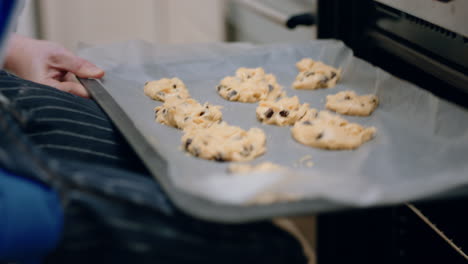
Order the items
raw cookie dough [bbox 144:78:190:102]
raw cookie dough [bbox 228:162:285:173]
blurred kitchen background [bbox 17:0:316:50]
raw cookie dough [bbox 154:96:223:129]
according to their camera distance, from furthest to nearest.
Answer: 1. blurred kitchen background [bbox 17:0:316:50]
2. raw cookie dough [bbox 144:78:190:102]
3. raw cookie dough [bbox 154:96:223:129]
4. raw cookie dough [bbox 228:162:285:173]

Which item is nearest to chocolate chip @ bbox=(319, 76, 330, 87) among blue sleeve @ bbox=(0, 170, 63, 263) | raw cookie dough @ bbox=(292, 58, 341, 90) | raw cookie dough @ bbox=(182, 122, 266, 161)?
raw cookie dough @ bbox=(292, 58, 341, 90)

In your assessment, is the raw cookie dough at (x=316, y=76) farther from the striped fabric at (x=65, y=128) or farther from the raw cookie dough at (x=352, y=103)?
the striped fabric at (x=65, y=128)

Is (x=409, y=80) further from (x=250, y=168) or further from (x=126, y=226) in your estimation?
(x=126, y=226)

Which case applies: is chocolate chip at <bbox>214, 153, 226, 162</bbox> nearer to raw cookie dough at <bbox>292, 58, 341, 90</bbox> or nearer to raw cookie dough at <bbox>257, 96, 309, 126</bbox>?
raw cookie dough at <bbox>257, 96, 309, 126</bbox>

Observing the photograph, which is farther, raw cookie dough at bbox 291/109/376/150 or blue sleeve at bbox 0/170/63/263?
raw cookie dough at bbox 291/109/376/150

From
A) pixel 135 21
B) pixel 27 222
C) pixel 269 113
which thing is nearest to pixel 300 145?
pixel 269 113

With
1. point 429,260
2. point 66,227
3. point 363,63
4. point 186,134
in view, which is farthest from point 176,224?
point 363,63

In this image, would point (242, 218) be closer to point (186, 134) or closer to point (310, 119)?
point (186, 134)
